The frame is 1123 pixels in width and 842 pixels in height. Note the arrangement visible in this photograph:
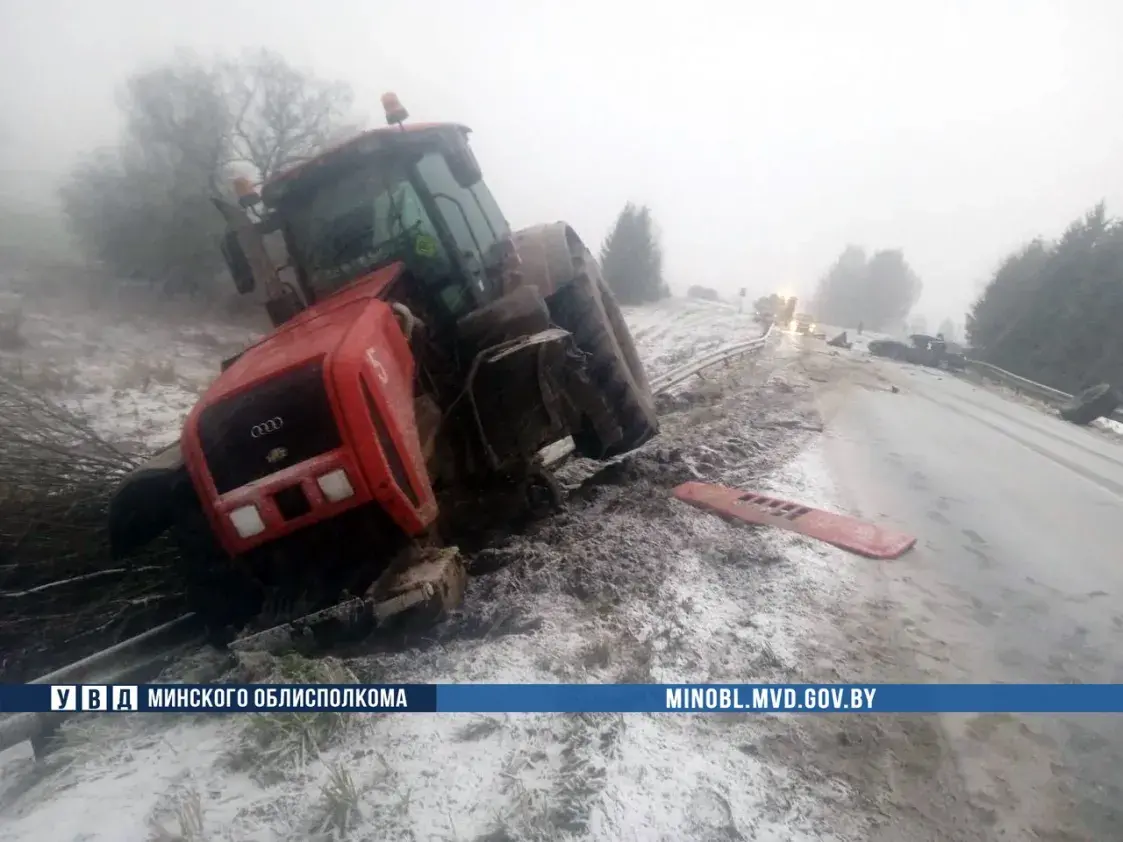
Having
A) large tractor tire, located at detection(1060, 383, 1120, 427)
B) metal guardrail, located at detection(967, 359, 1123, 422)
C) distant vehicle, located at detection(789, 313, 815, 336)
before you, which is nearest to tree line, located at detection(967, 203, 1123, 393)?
A: metal guardrail, located at detection(967, 359, 1123, 422)

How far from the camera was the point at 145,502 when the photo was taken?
315 cm

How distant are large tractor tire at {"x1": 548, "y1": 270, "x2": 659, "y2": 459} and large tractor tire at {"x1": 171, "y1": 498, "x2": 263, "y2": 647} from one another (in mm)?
2314

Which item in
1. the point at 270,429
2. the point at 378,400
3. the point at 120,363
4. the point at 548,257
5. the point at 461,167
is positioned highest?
the point at 461,167

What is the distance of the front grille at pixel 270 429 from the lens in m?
2.92

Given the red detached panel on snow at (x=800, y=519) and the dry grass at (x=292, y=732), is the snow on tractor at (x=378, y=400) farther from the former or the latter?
the red detached panel on snow at (x=800, y=519)

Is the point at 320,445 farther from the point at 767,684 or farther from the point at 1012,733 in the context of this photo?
the point at 1012,733

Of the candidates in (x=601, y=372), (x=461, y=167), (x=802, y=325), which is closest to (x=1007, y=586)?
(x=601, y=372)

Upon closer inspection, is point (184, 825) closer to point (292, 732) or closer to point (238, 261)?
point (292, 732)

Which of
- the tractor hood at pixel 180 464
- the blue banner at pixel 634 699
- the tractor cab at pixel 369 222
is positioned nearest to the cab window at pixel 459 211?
the tractor cab at pixel 369 222

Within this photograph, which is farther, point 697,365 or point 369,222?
point 697,365

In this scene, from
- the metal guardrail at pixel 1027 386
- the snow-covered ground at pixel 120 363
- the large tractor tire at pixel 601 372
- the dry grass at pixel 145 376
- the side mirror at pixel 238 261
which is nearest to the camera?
the side mirror at pixel 238 261

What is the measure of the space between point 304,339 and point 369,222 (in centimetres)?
123

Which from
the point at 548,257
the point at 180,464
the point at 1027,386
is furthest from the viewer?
the point at 1027,386

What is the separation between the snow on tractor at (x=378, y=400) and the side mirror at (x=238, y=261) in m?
0.02
